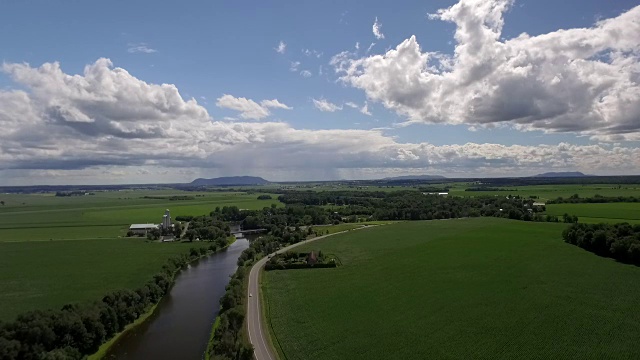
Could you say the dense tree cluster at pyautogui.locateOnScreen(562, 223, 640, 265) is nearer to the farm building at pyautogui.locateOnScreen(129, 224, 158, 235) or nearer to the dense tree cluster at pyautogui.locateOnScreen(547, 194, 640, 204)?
the dense tree cluster at pyautogui.locateOnScreen(547, 194, 640, 204)

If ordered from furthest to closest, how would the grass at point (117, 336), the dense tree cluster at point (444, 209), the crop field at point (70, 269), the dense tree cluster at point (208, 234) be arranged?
1. the dense tree cluster at point (444, 209)
2. the dense tree cluster at point (208, 234)
3. the crop field at point (70, 269)
4. the grass at point (117, 336)

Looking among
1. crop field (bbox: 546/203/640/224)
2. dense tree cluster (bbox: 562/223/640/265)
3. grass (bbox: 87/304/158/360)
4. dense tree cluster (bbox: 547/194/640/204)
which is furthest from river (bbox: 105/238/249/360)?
dense tree cluster (bbox: 547/194/640/204)

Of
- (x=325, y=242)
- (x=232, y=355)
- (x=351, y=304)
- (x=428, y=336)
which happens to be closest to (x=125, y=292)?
(x=232, y=355)

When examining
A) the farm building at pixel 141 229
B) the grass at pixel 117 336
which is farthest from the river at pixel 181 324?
the farm building at pixel 141 229

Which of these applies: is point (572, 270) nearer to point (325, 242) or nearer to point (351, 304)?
point (351, 304)

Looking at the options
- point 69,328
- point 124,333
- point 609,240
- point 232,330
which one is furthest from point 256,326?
point 609,240

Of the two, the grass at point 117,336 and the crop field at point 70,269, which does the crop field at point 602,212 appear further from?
the crop field at point 70,269

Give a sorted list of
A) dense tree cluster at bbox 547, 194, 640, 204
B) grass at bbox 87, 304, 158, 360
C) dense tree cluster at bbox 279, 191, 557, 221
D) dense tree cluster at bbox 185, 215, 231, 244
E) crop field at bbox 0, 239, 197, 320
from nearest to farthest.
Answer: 1. grass at bbox 87, 304, 158, 360
2. crop field at bbox 0, 239, 197, 320
3. dense tree cluster at bbox 185, 215, 231, 244
4. dense tree cluster at bbox 279, 191, 557, 221
5. dense tree cluster at bbox 547, 194, 640, 204
